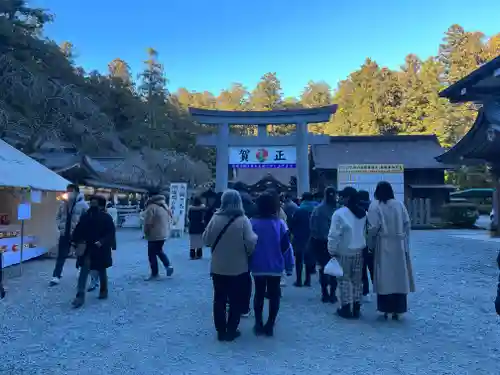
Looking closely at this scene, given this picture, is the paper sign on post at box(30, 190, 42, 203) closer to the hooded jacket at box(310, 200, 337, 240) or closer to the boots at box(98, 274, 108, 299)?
the boots at box(98, 274, 108, 299)

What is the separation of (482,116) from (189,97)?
53791mm

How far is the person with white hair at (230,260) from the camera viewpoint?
4434mm

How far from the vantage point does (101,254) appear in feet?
20.2

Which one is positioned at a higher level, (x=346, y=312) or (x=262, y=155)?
(x=262, y=155)

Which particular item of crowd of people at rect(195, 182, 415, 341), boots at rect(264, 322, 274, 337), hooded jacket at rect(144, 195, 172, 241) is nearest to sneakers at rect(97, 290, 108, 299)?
hooded jacket at rect(144, 195, 172, 241)

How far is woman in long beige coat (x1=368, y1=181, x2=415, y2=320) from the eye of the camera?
516 centimetres

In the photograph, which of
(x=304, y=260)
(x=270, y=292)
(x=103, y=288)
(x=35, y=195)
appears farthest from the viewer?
(x=35, y=195)

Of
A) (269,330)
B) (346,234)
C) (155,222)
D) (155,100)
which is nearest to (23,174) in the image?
(155,222)

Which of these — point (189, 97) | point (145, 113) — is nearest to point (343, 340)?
point (145, 113)

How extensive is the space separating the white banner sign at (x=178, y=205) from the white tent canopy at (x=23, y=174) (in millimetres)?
6770

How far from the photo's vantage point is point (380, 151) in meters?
27.3

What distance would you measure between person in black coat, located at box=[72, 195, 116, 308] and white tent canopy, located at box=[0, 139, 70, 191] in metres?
2.35

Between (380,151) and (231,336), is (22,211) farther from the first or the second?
(380,151)

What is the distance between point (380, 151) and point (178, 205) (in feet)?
49.5
